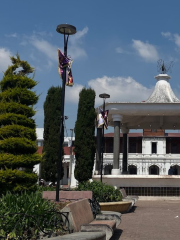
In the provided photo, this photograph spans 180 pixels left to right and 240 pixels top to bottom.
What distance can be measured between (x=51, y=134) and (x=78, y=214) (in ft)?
58.7

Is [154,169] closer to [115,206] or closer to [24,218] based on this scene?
[115,206]

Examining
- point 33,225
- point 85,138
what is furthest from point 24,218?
point 85,138

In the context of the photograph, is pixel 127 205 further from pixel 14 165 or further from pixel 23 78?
pixel 23 78

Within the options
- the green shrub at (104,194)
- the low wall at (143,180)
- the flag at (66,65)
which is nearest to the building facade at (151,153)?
the low wall at (143,180)

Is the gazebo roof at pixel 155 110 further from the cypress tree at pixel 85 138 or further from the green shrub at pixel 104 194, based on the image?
the green shrub at pixel 104 194

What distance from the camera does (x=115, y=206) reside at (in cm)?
1477

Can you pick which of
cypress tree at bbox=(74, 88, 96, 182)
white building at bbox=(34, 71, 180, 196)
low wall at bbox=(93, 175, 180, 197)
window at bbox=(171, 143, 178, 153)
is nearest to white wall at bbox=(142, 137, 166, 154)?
window at bbox=(171, 143, 178, 153)

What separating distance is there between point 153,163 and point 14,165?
43.5m

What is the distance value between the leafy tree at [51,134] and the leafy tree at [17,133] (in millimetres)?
12251

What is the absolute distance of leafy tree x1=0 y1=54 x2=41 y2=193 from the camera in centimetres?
1157

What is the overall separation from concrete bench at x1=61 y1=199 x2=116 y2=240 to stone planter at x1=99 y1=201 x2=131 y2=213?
5.33 m

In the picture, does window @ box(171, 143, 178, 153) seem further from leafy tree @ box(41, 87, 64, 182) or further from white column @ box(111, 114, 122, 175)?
leafy tree @ box(41, 87, 64, 182)

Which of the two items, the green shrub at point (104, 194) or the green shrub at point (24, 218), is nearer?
the green shrub at point (24, 218)

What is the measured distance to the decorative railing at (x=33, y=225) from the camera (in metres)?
6.13
